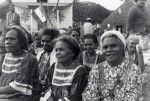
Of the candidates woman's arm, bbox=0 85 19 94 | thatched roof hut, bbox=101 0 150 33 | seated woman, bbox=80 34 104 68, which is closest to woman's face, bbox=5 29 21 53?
woman's arm, bbox=0 85 19 94

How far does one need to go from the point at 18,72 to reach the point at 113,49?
1.49 m

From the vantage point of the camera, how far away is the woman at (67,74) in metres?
5.82

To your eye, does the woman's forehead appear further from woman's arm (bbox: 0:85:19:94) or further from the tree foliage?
the tree foliage

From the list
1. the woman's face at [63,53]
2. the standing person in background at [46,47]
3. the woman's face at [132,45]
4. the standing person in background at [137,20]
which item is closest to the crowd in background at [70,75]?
the woman's face at [63,53]

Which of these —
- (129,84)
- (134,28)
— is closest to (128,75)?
(129,84)

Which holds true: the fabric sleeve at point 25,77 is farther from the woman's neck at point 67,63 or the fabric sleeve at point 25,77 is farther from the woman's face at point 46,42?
the woman's face at point 46,42

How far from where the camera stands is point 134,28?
9992mm

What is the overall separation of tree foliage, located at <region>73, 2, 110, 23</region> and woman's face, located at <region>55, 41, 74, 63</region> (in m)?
50.4

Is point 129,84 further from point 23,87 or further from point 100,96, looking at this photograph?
point 23,87

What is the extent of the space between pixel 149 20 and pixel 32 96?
5.31m

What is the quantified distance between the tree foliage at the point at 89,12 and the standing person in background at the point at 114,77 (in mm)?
51145

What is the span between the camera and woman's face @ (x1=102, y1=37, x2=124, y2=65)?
5.27m

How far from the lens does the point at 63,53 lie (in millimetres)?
6051

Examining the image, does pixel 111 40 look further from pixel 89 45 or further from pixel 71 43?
pixel 89 45
